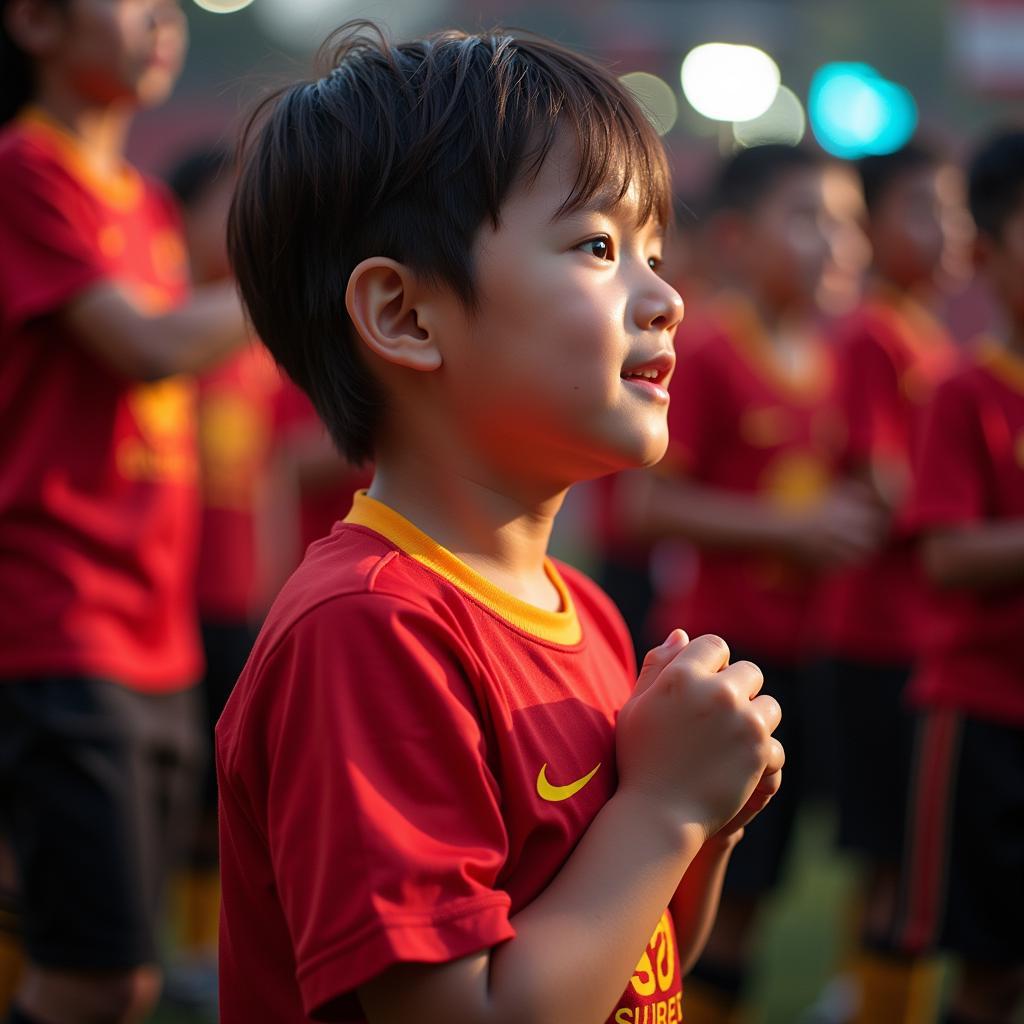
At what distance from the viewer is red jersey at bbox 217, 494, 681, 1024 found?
44.0 inches

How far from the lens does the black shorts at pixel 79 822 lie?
7.16 feet

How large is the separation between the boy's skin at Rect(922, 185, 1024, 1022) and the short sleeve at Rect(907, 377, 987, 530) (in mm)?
33

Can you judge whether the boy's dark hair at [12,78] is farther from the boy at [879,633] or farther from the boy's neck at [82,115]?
the boy at [879,633]

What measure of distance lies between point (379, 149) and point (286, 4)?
2905cm

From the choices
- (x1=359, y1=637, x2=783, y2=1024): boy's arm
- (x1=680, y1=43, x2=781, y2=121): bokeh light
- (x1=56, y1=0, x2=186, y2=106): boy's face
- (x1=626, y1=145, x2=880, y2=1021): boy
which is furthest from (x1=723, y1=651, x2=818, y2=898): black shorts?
(x1=680, y1=43, x2=781, y2=121): bokeh light

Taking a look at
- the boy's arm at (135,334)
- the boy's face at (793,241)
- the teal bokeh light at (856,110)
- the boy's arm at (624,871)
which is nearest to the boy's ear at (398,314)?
the boy's arm at (624,871)

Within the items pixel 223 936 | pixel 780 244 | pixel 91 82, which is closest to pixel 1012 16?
pixel 780 244

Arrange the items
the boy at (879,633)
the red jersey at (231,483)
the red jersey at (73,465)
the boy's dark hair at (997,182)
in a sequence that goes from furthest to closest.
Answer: the red jersey at (231,483), the boy at (879,633), the boy's dark hair at (997,182), the red jersey at (73,465)

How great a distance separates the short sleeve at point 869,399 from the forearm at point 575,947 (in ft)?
8.23

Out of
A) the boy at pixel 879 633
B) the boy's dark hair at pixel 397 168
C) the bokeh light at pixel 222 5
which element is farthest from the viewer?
the bokeh light at pixel 222 5

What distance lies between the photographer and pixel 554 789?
1302 millimetres

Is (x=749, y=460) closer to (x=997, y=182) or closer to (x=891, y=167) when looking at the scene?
(x=997, y=182)

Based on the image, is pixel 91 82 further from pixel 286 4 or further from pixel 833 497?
pixel 286 4

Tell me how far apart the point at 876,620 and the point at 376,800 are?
265 cm
